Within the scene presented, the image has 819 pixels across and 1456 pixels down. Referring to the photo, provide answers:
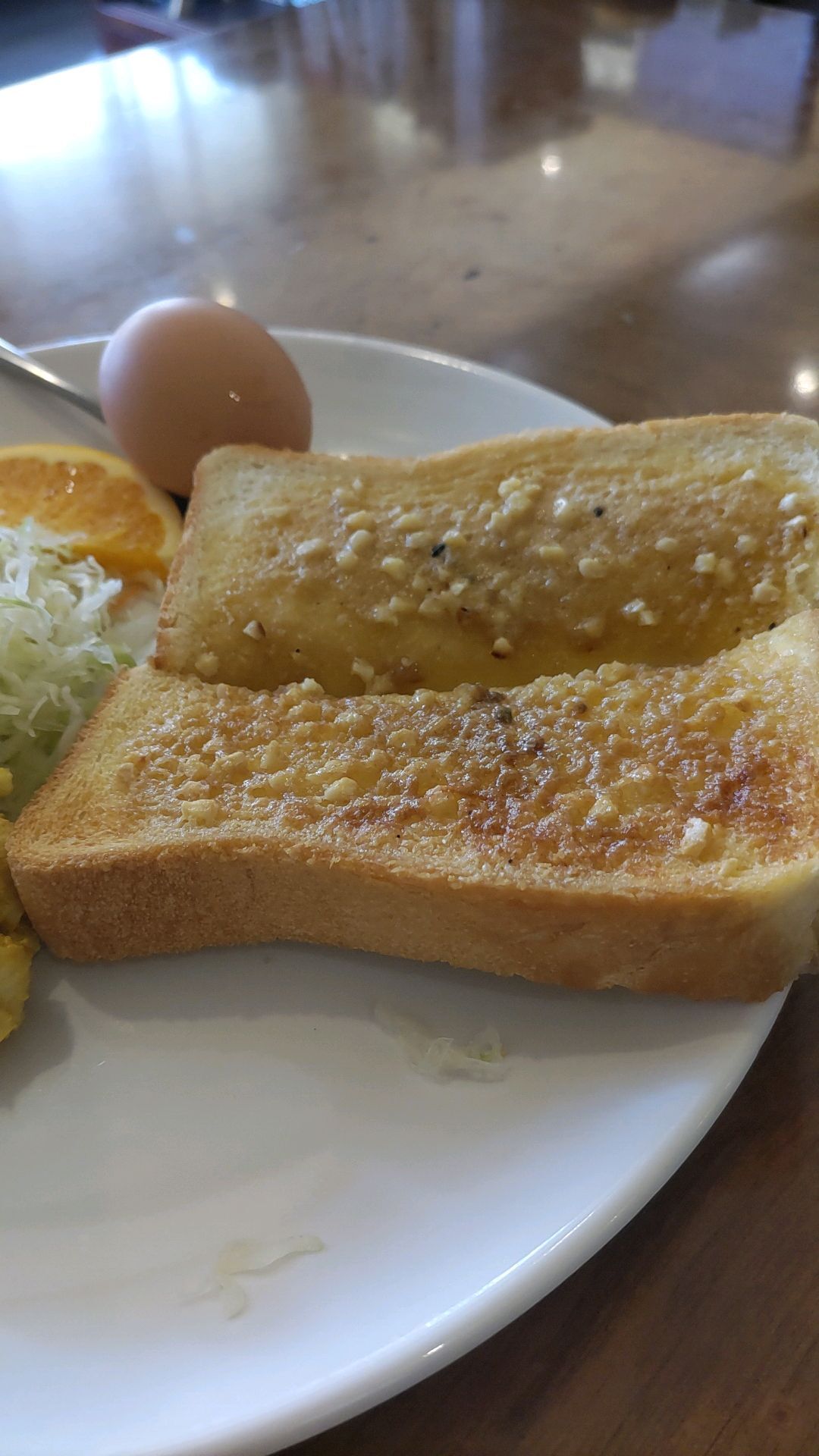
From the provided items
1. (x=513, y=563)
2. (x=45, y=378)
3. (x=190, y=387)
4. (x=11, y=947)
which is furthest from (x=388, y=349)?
(x=11, y=947)

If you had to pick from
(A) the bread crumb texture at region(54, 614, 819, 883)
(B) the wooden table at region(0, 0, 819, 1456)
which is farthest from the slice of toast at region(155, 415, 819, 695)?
(B) the wooden table at region(0, 0, 819, 1456)

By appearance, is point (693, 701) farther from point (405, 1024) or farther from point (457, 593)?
point (405, 1024)

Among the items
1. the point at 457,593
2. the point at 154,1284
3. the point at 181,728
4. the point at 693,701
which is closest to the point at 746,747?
the point at 693,701

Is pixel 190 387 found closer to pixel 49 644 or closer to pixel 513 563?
pixel 49 644

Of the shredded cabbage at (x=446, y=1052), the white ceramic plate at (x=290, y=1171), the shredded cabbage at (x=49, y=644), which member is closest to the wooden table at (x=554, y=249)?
the white ceramic plate at (x=290, y=1171)

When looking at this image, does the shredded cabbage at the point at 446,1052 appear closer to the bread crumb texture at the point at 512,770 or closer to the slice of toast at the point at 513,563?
the bread crumb texture at the point at 512,770

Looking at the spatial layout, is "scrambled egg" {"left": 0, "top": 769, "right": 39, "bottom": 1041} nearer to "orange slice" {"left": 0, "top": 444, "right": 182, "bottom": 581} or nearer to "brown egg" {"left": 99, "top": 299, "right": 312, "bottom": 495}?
"orange slice" {"left": 0, "top": 444, "right": 182, "bottom": 581}
